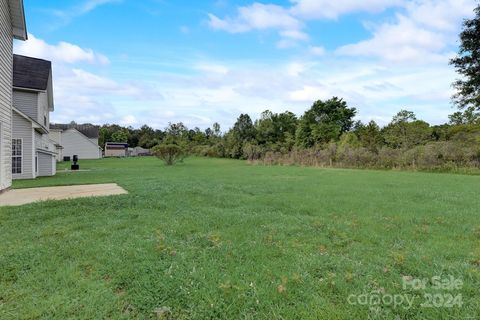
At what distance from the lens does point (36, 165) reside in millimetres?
14781

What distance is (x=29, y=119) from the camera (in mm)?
12898

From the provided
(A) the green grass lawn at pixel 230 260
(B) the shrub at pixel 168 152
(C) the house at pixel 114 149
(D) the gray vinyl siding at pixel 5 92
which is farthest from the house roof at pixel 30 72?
(C) the house at pixel 114 149

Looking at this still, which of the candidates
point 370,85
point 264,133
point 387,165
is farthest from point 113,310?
point 264,133

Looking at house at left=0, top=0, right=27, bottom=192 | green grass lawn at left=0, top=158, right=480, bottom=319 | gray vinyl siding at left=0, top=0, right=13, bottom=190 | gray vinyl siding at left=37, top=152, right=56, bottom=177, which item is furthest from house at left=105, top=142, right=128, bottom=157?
green grass lawn at left=0, top=158, right=480, bottom=319

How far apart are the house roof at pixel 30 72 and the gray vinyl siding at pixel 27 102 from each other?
0.51 m

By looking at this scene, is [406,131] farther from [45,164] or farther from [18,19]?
[18,19]

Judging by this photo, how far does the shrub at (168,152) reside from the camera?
24.4 meters

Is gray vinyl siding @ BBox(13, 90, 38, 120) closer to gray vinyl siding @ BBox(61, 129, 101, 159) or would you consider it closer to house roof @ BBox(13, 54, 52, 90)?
house roof @ BBox(13, 54, 52, 90)

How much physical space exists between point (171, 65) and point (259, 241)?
1509cm

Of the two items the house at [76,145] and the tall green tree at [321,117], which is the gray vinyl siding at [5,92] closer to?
the tall green tree at [321,117]

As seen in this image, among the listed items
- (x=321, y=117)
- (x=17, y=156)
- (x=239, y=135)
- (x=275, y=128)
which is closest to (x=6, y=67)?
(x=17, y=156)

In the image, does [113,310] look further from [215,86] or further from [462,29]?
[462,29]

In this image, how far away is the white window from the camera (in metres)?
12.9

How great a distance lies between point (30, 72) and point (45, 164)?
5.14 m
